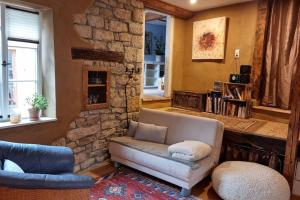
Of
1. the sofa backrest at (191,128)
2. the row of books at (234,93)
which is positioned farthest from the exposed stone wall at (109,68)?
the row of books at (234,93)

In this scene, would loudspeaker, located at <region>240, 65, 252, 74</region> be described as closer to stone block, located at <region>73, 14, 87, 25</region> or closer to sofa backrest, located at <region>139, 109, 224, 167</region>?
sofa backrest, located at <region>139, 109, 224, 167</region>

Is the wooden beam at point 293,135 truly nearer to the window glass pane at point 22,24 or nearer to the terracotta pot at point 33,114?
the terracotta pot at point 33,114

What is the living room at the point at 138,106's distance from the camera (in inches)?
94.4

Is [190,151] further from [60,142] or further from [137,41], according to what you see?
[137,41]

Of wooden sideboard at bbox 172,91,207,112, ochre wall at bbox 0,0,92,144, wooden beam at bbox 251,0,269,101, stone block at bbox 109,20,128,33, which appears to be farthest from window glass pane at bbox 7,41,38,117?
wooden beam at bbox 251,0,269,101

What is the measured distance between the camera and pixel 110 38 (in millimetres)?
3260

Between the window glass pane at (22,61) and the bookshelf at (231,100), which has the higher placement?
the window glass pane at (22,61)

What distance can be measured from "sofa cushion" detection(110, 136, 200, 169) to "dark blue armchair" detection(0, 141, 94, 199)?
1.04 m

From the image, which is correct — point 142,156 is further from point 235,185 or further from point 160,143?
point 235,185

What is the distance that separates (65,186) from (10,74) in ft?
5.43

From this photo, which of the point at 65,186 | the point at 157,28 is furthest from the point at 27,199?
the point at 157,28

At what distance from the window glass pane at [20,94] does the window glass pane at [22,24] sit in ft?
1.80

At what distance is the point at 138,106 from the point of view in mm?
3820

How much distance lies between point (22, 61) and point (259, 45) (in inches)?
134
